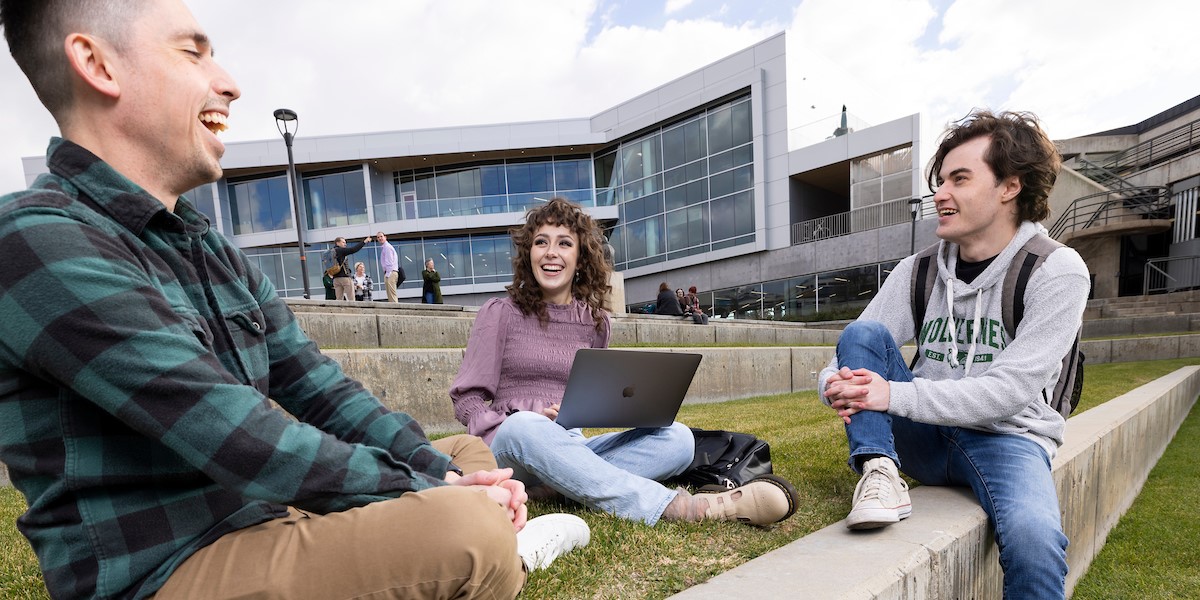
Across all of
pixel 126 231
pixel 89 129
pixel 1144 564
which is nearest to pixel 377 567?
pixel 126 231

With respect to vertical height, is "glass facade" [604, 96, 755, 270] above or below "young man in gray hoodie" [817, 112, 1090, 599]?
above

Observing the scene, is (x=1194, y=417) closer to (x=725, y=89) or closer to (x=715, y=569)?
(x=715, y=569)

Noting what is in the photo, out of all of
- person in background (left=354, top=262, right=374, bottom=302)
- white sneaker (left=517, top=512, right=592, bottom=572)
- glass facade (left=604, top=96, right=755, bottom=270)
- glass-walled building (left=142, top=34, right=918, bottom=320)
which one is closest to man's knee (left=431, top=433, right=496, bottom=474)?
white sneaker (left=517, top=512, right=592, bottom=572)

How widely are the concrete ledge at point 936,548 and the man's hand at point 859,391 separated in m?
0.40

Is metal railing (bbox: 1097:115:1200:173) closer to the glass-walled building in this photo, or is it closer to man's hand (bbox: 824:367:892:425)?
the glass-walled building

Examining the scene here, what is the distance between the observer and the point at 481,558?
1162 mm

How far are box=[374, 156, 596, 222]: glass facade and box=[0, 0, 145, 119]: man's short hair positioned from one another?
88.9ft

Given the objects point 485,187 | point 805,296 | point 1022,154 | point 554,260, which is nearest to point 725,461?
point 554,260

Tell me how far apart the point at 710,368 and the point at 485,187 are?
910 inches

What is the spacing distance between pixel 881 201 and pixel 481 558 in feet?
78.4

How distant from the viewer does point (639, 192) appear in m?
27.2

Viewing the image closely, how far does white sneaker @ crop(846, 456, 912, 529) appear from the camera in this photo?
69.3 inches

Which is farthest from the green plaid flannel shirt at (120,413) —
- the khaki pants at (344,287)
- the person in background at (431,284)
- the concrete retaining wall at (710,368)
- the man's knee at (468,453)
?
the person in background at (431,284)

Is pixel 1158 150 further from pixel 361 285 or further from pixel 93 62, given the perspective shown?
pixel 93 62
